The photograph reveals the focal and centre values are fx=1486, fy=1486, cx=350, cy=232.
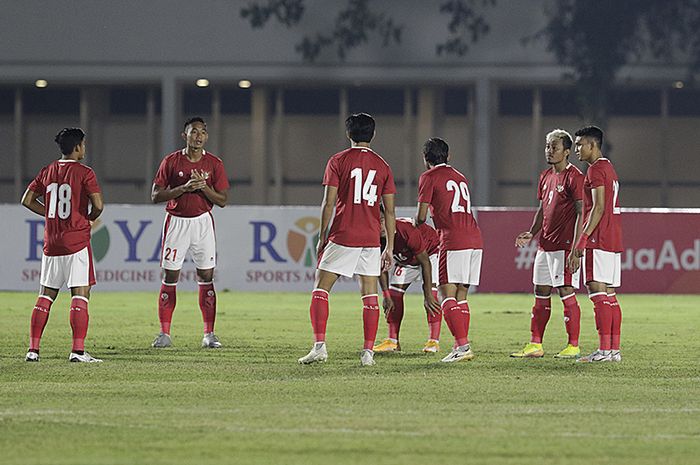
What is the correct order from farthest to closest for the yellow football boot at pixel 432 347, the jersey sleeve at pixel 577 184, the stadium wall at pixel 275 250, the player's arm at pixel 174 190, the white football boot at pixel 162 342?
the stadium wall at pixel 275 250 → the white football boot at pixel 162 342 → the player's arm at pixel 174 190 → the yellow football boot at pixel 432 347 → the jersey sleeve at pixel 577 184

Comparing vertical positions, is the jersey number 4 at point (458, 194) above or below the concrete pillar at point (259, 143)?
below

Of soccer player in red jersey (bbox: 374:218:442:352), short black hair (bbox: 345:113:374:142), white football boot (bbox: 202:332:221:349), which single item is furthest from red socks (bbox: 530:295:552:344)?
white football boot (bbox: 202:332:221:349)

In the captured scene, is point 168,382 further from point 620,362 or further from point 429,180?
point 620,362

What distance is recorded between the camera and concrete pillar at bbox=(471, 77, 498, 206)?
120ft

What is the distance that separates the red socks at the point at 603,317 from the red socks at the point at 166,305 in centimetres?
421

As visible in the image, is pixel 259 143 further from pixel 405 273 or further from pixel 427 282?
pixel 427 282

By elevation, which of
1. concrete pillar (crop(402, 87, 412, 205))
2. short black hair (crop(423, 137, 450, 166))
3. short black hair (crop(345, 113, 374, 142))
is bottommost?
short black hair (crop(423, 137, 450, 166))

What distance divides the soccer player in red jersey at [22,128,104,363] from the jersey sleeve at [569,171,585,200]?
13.3 feet

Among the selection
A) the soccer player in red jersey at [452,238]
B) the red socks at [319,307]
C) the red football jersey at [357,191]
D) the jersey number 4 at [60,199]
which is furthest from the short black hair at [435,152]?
the jersey number 4 at [60,199]

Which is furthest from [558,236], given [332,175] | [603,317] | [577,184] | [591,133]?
[332,175]

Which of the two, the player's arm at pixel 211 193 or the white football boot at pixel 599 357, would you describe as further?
the player's arm at pixel 211 193

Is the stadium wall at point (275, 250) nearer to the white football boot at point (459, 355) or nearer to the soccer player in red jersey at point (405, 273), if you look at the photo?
the soccer player in red jersey at point (405, 273)

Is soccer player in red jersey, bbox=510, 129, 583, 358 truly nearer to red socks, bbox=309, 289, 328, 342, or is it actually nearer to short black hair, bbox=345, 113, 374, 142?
short black hair, bbox=345, 113, 374, 142

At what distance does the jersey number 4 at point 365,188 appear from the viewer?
1203 cm
